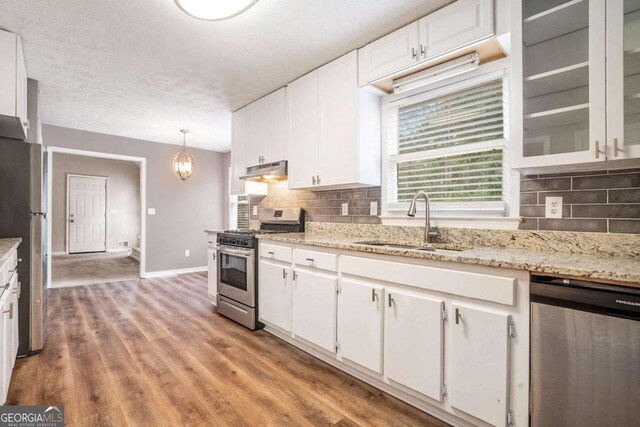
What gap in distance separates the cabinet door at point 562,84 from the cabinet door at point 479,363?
840 millimetres

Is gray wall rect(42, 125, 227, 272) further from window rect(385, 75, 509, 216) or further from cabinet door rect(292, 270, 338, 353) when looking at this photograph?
window rect(385, 75, 509, 216)

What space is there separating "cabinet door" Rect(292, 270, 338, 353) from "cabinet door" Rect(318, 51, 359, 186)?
83cm

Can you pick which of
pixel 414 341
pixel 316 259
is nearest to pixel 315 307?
pixel 316 259

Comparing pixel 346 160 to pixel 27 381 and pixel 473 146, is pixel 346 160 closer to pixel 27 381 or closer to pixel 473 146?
pixel 473 146

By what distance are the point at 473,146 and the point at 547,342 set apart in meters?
1.34

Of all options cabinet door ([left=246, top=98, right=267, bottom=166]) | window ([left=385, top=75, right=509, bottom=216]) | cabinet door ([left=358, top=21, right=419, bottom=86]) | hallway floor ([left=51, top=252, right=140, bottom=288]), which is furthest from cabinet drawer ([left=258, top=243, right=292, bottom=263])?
hallway floor ([left=51, top=252, right=140, bottom=288])

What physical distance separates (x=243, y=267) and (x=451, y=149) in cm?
212

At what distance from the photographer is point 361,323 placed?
6.67 ft

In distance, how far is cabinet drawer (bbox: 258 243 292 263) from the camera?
2.63 m

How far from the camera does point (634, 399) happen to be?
1.13 metres

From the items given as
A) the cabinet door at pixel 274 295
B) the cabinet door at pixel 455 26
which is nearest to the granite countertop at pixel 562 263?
the cabinet door at pixel 274 295

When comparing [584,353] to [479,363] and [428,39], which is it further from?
[428,39]

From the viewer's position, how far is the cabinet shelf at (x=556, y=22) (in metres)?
1.53

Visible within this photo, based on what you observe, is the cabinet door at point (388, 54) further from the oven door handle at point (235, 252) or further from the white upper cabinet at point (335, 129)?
the oven door handle at point (235, 252)
